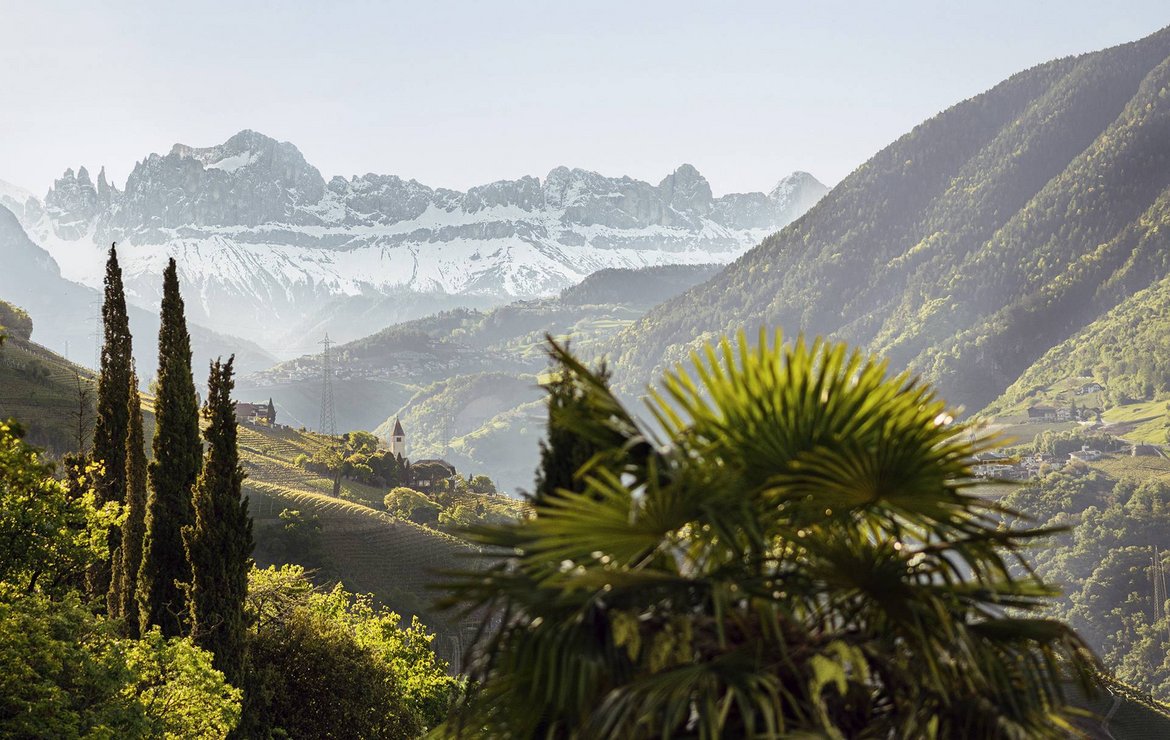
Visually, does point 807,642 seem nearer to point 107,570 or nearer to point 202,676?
point 202,676

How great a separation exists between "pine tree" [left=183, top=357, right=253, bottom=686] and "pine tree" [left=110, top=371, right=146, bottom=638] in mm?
2419

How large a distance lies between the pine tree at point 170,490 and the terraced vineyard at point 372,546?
46.5 meters

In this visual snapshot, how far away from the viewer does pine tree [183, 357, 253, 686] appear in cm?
2597

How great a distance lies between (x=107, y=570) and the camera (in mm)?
Result: 32500

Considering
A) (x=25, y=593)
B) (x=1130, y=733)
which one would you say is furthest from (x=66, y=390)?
(x=1130, y=733)

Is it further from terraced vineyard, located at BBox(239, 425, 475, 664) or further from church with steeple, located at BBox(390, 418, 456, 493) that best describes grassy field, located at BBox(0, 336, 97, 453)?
church with steeple, located at BBox(390, 418, 456, 493)

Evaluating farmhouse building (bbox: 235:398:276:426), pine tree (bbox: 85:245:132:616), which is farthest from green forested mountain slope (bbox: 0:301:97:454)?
pine tree (bbox: 85:245:132:616)

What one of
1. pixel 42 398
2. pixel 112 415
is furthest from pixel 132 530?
pixel 42 398

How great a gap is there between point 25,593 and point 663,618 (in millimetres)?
16908

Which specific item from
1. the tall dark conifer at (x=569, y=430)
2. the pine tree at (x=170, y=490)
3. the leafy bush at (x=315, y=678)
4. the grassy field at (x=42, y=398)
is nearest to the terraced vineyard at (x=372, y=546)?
the grassy field at (x=42, y=398)

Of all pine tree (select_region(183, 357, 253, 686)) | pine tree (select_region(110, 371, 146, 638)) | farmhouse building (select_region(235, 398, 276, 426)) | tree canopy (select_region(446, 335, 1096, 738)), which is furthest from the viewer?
farmhouse building (select_region(235, 398, 276, 426))

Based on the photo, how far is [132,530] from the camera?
28.5 meters

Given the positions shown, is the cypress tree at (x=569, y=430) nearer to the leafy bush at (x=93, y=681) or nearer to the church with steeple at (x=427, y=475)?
the leafy bush at (x=93, y=681)

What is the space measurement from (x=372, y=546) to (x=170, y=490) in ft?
212
